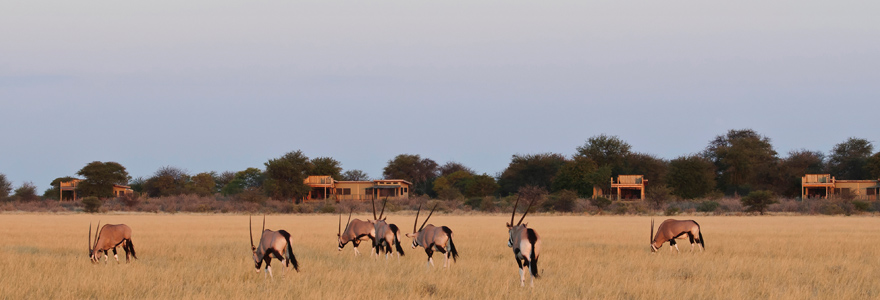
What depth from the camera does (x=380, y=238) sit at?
14977mm

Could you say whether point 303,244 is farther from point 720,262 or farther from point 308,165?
point 308,165

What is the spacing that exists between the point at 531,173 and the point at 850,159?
32256 mm

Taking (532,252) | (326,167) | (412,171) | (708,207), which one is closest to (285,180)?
(326,167)

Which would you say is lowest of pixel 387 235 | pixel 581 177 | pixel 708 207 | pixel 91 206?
pixel 91 206

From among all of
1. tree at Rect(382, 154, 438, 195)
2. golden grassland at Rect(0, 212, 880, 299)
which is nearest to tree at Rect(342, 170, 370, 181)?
tree at Rect(382, 154, 438, 195)

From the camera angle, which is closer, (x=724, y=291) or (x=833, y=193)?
(x=724, y=291)

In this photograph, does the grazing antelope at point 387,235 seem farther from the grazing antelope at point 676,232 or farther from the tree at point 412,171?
the tree at point 412,171

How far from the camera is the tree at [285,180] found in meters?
75.2

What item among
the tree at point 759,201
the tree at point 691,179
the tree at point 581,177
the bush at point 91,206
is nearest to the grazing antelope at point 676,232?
the tree at point 759,201

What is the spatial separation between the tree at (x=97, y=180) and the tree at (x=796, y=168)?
216ft

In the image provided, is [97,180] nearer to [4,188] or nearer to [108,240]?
[4,188]

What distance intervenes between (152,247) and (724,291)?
13759 millimetres

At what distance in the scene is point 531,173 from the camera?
278 ft

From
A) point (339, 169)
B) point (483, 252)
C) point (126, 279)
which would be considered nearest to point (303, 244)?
point (483, 252)
